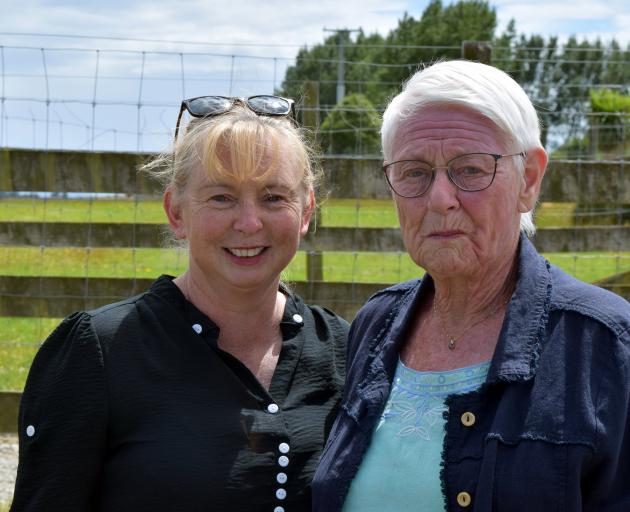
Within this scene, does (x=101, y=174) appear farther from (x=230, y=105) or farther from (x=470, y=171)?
(x=470, y=171)

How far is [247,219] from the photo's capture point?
8.26ft

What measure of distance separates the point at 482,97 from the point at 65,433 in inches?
53.5

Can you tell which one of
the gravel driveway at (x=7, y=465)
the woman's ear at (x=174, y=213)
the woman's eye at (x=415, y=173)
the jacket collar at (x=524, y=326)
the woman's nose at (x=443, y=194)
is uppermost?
the woman's eye at (x=415, y=173)

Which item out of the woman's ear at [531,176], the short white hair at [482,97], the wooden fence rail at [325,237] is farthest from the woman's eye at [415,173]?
the wooden fence rail at [325,237]

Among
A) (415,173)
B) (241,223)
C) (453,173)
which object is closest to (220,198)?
(241,223)

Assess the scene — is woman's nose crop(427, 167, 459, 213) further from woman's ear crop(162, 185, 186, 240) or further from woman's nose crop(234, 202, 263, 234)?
woman's ear crop(162, 185, 186, 240)

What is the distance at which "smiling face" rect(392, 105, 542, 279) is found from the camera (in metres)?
2.19

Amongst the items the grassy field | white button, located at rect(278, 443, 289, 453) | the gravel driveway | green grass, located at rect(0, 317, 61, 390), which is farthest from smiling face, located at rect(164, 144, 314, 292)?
the grassy field

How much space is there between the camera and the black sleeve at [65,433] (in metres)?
2.33

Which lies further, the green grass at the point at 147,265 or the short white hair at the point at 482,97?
the green grass at the point at 147,265

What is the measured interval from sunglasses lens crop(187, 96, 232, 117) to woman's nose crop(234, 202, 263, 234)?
0.96 ft

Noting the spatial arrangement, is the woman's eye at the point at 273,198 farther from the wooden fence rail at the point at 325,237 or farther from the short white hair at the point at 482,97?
the wooden fence rail at the point at 325,237

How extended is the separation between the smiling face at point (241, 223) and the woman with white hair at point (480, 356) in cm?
35

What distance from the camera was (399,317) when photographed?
2572 mm
